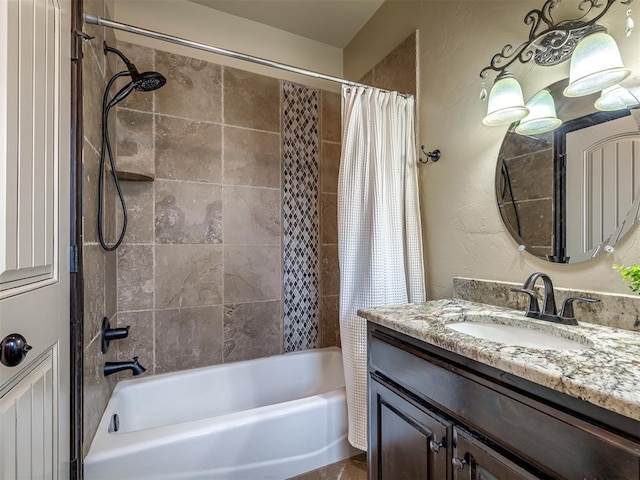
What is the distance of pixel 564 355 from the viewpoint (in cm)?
66

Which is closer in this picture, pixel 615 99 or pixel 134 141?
pixel 615 99

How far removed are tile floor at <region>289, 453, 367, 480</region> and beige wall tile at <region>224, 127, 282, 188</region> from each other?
1.72m

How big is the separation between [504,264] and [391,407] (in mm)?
742

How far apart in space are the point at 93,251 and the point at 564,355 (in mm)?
1620

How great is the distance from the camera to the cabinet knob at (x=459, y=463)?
2.48 feet

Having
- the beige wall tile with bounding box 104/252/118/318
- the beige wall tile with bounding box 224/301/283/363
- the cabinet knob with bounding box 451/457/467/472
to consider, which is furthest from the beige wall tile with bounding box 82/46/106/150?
the cabinet knob with bounding box 451/457/467/472

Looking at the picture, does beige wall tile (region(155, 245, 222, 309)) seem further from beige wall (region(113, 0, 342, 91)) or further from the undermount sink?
the undermount sink

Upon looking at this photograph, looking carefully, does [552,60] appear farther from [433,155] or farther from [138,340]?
[138,340]

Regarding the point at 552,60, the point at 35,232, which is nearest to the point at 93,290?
the point at 35,232

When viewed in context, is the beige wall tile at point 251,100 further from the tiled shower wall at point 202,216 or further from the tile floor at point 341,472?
the tile floor at point 341,472

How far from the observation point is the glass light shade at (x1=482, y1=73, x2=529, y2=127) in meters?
1.12

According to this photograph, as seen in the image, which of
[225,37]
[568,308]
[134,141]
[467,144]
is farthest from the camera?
[225,37]

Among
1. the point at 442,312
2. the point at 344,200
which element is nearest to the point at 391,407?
the point at 442,312

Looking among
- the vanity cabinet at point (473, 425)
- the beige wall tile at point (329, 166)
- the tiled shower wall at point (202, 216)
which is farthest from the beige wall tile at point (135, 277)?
the vanity cabinet at point (473, 425)
